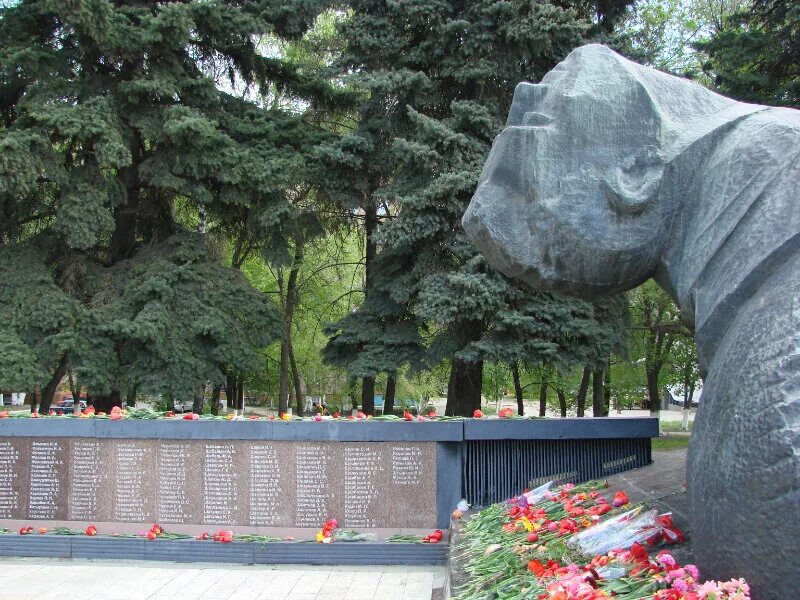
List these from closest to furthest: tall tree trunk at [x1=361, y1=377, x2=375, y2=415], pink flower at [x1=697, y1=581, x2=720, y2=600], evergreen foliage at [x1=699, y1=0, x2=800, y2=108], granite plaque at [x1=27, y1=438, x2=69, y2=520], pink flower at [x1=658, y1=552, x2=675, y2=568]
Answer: pink flower at [x1=697, y1=581, x2=720, y2=600] < pink flower at [x1=658, y1=552, x2=675, y2=568] < granite plaque at [x1=27, y1=438, x2=69, y2=520] < evergreen foliage at [x1=699, y1=0, x2=800, y2=108] < tall tree trunk at [x1=361, y1=377, x2=375, y2=415]

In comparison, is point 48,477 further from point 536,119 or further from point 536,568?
point 536,119

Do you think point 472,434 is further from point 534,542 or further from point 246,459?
point 534,542

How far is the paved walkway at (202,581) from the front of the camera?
642cm

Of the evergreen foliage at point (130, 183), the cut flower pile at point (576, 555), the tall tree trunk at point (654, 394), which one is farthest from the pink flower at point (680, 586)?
the tall tree trunk at point (654, 394)

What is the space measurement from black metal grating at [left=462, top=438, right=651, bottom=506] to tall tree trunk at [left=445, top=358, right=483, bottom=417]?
5.58 metres

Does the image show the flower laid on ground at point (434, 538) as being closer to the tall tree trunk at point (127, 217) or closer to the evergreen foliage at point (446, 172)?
the evergreen foliage at point (446, 172)

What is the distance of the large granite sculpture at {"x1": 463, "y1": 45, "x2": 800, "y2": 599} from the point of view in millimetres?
2352

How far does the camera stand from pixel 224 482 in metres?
7.75

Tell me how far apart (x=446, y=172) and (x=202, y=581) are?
24.1 ft

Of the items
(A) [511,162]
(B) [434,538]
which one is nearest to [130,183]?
(B) [434,538]

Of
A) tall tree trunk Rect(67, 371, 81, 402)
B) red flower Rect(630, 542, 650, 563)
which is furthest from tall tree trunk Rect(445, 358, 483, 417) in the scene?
red flower Rect(630, 542, 650, 563)

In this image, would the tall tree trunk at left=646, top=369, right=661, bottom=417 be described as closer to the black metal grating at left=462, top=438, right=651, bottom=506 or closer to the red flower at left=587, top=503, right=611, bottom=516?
the black metal grating at left=462, top=438, right=651, bottom=506

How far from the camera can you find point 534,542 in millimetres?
4516

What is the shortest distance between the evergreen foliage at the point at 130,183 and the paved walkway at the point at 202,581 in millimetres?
4931
